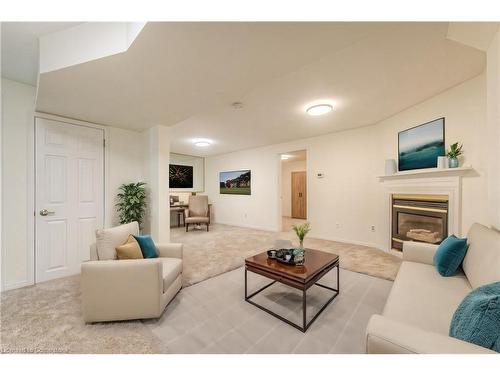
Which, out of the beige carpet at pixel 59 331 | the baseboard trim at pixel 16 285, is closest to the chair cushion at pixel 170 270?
the beige carpet at pixel 59 331

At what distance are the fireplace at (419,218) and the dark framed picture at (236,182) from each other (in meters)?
3.75

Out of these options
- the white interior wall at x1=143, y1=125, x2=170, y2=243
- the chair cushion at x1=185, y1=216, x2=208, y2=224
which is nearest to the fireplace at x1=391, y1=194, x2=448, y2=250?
the white interior wall at x1=143, y1=125, x2=170, y2=243

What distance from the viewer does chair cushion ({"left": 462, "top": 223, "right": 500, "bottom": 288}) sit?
4.04 feet

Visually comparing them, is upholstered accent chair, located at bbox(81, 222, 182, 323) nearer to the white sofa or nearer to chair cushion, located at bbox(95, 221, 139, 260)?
chair cushion, located at bbox(95, 221, 139, 260)

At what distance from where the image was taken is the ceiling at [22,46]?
170 centimetres

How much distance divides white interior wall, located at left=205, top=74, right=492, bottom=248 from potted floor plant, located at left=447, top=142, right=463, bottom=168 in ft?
0.22

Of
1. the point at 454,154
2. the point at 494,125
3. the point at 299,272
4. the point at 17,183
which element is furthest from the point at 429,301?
the point at 17,183

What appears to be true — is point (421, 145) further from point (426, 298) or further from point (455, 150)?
point (426, 298)

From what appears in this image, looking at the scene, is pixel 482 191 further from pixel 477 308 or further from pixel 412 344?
pixel 412 344

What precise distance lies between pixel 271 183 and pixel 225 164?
6.41 feet

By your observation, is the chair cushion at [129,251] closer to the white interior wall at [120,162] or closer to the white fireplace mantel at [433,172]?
the white interior wall at [120,162]

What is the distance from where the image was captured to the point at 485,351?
0.76 meters
